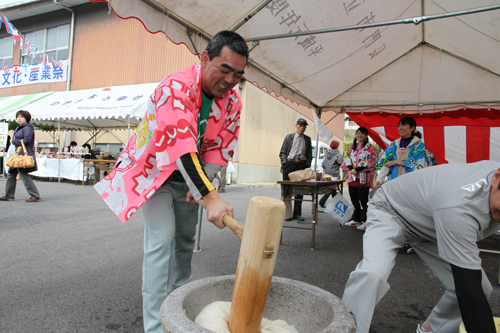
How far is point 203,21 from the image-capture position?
10.4 ft

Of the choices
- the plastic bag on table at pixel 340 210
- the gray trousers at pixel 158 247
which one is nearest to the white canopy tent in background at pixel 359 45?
the gray trousers at pixel 158 247

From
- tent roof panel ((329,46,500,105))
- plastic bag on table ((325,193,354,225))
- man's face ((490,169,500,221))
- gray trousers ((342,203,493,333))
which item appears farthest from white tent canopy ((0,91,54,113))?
man's face ((490,169,500,221))

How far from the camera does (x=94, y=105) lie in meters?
9.21

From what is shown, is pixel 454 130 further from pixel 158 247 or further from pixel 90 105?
pixel 90 105

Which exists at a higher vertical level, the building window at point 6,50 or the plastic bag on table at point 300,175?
the building window at point 6,50

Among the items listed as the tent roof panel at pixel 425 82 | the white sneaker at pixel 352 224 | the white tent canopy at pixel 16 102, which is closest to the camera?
the tent roof panel at pixel 425 82

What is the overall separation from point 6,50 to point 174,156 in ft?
68.9

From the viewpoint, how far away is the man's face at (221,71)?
145 centimetres

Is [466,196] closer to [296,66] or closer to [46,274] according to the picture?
[46,274]

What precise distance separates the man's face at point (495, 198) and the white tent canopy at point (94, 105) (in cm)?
812

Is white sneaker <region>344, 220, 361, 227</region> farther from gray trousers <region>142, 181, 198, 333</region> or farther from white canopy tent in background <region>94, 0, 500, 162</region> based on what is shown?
gray trousers <region>142, 181, 198, 333</region>

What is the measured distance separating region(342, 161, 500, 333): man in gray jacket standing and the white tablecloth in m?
10.3

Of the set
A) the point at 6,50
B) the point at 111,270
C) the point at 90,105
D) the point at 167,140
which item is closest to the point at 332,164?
the point at 111,270

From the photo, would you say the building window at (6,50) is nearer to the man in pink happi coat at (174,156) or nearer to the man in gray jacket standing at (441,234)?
the man in pink happi coat at (174,156)
